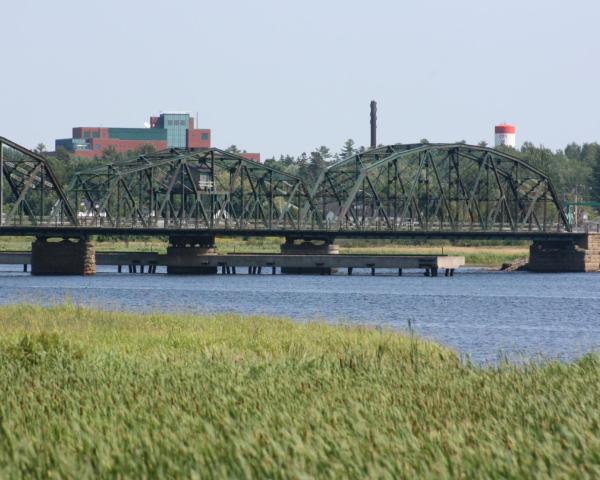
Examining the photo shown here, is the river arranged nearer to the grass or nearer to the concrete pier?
the concrete pier

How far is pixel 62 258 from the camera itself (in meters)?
146

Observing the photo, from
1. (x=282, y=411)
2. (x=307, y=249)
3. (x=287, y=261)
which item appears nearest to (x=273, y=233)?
(x=287, y=261)

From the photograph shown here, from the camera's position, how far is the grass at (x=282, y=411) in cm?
2269

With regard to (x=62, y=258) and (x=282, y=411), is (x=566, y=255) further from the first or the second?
(x=282, y=411)

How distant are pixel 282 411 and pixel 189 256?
128 meters

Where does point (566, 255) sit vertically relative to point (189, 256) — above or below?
above

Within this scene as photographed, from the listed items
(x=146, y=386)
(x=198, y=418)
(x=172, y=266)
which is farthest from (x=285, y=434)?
(x=172, y=266)

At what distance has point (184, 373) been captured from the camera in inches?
1382

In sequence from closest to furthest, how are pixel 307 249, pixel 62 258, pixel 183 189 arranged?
pixel 62 258 < pixel 183 189 < pixel 307 249

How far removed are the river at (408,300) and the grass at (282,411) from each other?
8.91 meters

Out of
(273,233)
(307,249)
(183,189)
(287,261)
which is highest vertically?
(183,189)

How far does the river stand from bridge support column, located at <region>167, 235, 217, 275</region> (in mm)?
2551

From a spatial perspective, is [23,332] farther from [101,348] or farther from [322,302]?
[322,302]

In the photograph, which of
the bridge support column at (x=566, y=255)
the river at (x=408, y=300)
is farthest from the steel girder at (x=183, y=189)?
the bridge support column at (x=566, y=255)
